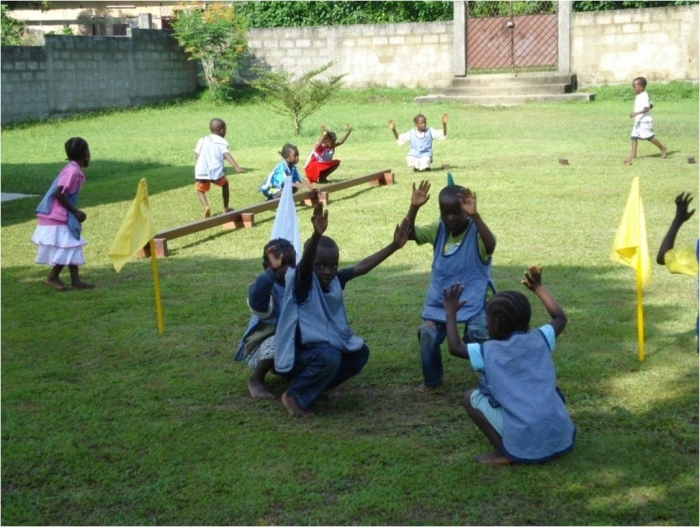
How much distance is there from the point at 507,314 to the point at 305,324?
120cm

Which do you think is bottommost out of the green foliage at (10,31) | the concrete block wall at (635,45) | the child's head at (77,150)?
the child's head at (77,150)

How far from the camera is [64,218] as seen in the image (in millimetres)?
8539

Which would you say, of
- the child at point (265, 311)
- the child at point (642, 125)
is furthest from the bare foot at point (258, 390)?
the child at point (642, 125)

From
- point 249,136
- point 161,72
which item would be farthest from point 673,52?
point 161,72

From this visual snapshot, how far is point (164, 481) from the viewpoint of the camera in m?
4.52

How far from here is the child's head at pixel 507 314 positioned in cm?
461

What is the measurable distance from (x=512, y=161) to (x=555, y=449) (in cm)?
1221

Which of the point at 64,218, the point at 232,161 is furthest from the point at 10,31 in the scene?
the point at 64,218


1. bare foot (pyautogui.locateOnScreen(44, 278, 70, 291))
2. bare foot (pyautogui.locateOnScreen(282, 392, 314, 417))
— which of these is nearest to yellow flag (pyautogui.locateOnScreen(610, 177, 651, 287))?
bare foot (pyautogui.locateOnScreen(282, 392, 314, 417))

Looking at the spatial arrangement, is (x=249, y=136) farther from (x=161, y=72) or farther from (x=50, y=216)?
(x=50, y=216)

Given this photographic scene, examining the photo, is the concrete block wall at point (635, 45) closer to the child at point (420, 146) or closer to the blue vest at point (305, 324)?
the child at point (420, 146)

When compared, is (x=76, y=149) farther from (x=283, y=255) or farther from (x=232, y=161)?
(x=232, y=161)

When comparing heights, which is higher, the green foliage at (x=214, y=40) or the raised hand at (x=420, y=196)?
the green foliage at (x=214, y=40)

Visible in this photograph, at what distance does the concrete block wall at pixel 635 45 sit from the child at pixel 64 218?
2200cm
